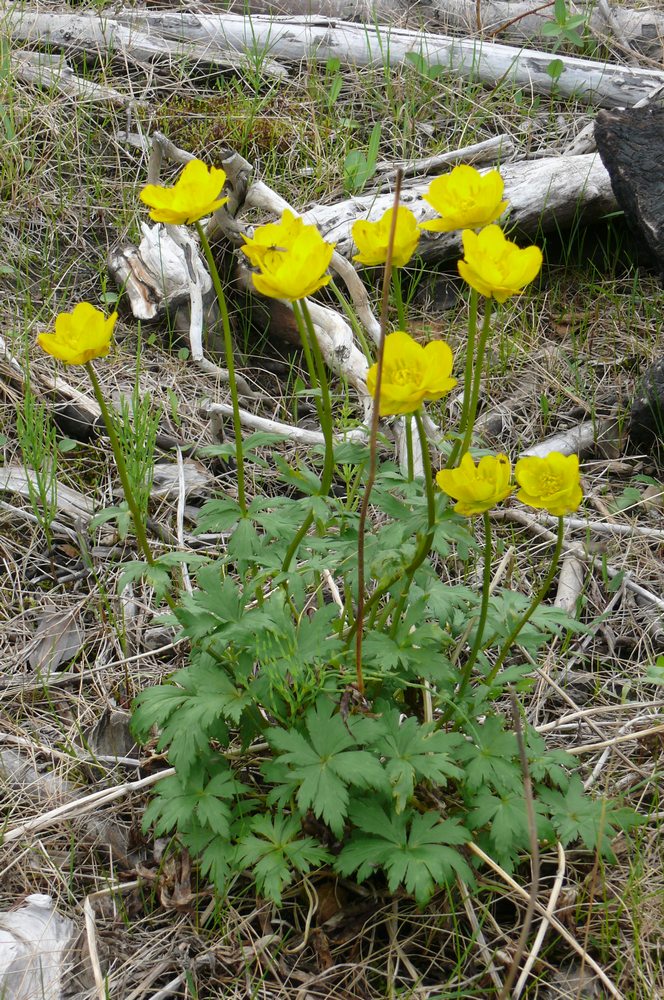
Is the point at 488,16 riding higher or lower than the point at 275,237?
lower

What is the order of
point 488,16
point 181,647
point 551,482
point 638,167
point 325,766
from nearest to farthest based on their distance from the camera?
point 551,482 < point 325,766 < point 181,647 < point 638,167 < point 488,16

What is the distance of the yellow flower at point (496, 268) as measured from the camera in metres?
1.45

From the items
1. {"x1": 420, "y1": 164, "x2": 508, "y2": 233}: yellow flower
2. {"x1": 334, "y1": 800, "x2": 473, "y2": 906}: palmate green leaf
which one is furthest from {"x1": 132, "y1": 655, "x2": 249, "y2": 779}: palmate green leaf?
{"x1": 420, "y1": 164, "x2": 508, "y2": 233}: yellow flower

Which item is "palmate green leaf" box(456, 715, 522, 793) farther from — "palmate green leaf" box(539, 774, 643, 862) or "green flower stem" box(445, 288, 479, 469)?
"green flower stem" box(445, 288, 479, 469)

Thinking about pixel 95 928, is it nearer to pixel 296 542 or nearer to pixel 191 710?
pixel 191 710

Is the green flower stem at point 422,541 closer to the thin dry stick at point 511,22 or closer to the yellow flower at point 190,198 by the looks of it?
the yellow flower at point 190,198

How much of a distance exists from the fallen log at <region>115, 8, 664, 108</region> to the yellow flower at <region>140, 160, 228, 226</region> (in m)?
2.87

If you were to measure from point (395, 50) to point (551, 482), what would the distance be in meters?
3.43

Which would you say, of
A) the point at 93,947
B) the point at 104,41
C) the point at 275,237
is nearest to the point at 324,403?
the point at 275,237

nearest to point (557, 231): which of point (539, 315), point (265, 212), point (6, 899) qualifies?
point (539, 315)

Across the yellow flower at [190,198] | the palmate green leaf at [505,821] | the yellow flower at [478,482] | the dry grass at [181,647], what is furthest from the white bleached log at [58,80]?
the palmate green leaf at [505,821]

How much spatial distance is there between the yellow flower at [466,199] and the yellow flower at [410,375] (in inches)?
9.6

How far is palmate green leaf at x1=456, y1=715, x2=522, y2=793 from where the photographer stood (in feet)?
5.60

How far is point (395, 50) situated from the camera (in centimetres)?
423
